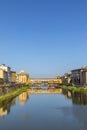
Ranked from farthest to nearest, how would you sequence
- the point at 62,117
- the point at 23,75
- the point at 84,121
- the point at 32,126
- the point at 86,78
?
1. the point at 23,75
2. the point at 86,78
3. the point at 62,117
4. the point at 84,121
5. the point at 32,126

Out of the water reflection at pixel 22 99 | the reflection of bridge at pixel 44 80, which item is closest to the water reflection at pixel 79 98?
the water reflection at pixel 22 99

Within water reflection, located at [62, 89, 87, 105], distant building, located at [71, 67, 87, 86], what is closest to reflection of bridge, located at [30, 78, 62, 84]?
distant building, located at [71, 67, 87, 86]

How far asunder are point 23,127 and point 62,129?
3.05m

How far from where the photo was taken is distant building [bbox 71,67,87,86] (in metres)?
106

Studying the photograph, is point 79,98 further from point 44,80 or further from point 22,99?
→ point 44,80

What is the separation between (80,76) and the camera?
116875mm

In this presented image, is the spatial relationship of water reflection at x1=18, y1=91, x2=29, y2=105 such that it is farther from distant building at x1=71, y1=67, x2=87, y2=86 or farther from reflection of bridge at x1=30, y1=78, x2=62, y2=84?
reflection of bridge at x1=30, y1=78, x2=62, y2=84

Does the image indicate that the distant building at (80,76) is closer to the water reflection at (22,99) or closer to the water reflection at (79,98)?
the water reflection at (79,98)

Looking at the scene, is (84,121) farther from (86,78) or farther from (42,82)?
(42,82)

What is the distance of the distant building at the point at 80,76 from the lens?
106 m

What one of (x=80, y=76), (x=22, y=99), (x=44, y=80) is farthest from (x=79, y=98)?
(x=44, y=80)

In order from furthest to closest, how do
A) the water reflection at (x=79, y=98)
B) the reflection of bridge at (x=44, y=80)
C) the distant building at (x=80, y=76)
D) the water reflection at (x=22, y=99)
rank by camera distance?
the reflection of bridge at (x=44, y=80)
the distant building at (x=80, y=76)
the water reflection at (x=22, y=99)
the water reflection at (x=79, y=98)

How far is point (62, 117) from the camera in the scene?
90.6 ft

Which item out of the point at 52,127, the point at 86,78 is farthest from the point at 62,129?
the point at 86,78
